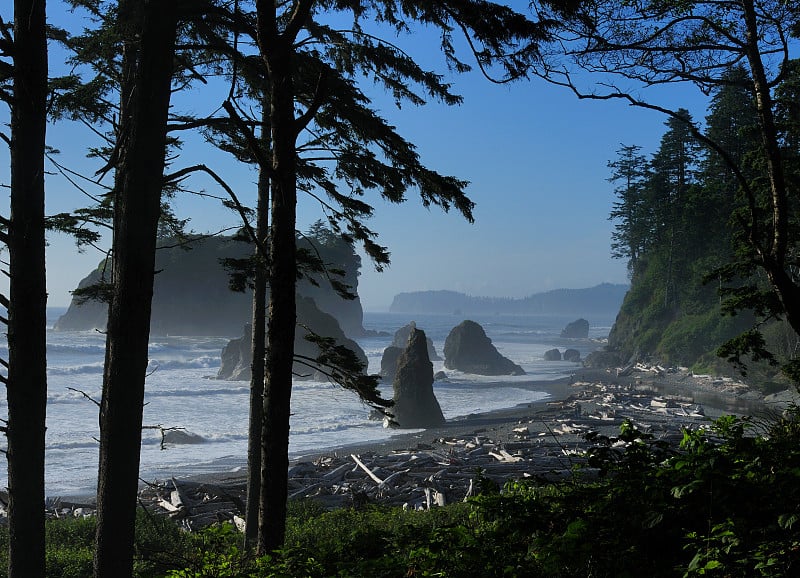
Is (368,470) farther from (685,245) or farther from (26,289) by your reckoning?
(685,245)

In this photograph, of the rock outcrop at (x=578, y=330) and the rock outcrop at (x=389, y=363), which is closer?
the rock outcrop at (x=389, y=363)

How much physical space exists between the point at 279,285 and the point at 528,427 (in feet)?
72.7

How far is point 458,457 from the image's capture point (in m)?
18.7

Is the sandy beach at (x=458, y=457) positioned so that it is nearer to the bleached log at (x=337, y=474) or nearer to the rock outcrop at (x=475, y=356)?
the bleached log at (x=337, y=474)

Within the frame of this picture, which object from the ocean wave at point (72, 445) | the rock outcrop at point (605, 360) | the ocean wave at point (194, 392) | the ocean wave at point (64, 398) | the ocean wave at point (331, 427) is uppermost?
the rock outcrop at point (605, 360)

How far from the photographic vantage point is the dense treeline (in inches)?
1764

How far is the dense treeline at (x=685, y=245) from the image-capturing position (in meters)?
44.8

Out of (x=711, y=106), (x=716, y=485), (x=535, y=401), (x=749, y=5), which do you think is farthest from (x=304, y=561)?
(x=711, y=106)

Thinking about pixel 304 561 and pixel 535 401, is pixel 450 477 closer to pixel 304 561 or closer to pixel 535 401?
pixel 304 561

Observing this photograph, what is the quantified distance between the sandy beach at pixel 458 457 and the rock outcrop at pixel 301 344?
76.6ft

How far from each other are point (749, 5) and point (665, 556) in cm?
644

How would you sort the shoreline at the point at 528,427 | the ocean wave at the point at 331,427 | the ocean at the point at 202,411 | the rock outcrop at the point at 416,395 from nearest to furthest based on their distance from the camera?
the shoreline at the point at 528,427, the ocean at the point at 202,411, the ocean wave at the point at 331,427, the rock outcrop at the point at 416,395

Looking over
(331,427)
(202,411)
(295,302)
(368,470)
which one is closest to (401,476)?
(368,470)

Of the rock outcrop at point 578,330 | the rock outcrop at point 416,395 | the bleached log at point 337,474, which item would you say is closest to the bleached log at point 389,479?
the bleached log at point 337,474
